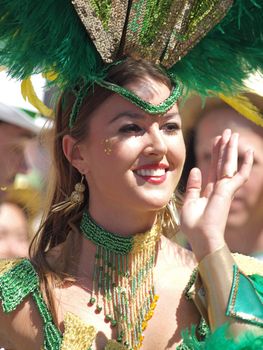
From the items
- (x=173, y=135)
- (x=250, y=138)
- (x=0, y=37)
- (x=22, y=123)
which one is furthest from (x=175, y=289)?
A: (x=22, y=123)

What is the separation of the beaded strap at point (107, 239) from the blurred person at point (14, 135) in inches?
73.1

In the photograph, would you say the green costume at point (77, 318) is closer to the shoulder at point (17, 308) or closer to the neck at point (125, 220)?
the shoulder at point (17, 308)

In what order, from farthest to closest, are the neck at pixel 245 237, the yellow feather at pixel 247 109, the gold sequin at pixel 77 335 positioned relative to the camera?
the yellow feather at pixel 247 109 → the neck at pixel 245 237 → the gold sequin at pixel 77 335

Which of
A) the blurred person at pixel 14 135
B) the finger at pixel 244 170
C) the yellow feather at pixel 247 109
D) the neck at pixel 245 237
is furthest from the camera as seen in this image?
the blurred person at pixel 14 135

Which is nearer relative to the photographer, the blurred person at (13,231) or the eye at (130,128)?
the eye at (130,128)

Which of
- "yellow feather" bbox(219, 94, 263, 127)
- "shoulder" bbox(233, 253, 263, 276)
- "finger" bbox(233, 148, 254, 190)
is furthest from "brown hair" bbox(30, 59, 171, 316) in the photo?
"yellow feather" bbox(219, 94, 263, 127)

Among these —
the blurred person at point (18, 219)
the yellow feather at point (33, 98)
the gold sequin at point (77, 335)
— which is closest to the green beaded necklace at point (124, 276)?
the gold sequin at point (77, 335)

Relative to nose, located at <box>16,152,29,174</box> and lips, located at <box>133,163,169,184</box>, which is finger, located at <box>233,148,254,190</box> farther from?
nose, located at <box>16,152,29,174</box>

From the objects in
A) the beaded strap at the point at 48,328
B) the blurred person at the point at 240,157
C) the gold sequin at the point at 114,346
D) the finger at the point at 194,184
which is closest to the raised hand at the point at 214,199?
the finger at the point at 194,184

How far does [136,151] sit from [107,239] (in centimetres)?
36

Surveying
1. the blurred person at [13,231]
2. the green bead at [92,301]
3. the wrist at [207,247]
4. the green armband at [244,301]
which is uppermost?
the wrist at [207,247]

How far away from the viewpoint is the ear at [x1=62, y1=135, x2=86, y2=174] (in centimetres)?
377

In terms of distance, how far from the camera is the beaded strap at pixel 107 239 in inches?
144

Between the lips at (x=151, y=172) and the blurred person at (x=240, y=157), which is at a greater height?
the lips at (x=151, y=172)
